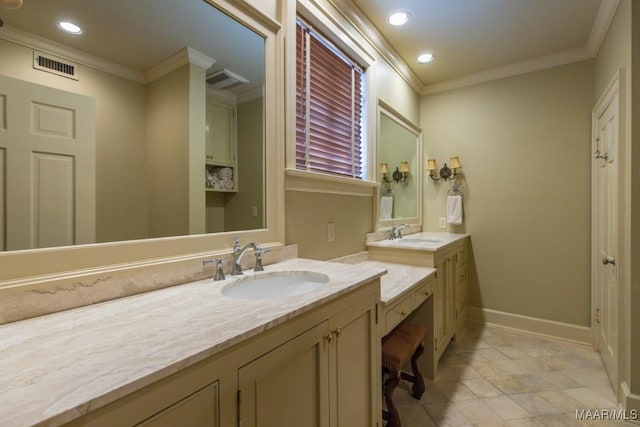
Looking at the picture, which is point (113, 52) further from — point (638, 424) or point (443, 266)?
point (638, 424)

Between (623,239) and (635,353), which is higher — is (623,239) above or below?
above

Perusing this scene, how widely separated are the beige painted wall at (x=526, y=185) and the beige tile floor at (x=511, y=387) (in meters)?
0.50

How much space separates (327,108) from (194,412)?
187 cm

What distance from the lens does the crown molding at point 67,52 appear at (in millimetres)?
863

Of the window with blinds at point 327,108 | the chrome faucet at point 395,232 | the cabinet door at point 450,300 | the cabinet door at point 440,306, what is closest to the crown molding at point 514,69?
the window with blinds at point 327,108

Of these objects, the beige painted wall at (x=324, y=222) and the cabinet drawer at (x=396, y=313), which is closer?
the cabinet drawer at (x=396, y=313)

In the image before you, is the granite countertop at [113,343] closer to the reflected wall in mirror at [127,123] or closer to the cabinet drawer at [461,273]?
the reflected wall in mirror at [127,123]

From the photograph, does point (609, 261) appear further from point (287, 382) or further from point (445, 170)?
point (287, 382)

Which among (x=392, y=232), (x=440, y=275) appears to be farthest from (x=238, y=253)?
(x=392, y=232)

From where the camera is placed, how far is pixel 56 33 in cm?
94

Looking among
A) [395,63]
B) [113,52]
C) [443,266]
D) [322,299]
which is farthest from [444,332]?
[113,52]

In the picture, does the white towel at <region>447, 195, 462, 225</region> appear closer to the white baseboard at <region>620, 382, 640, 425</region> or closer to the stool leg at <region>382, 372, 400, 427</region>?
the white baseboard at <region>620, 382, 640, 425</region>

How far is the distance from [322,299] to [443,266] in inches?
67.2

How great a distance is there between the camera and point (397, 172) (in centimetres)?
306
